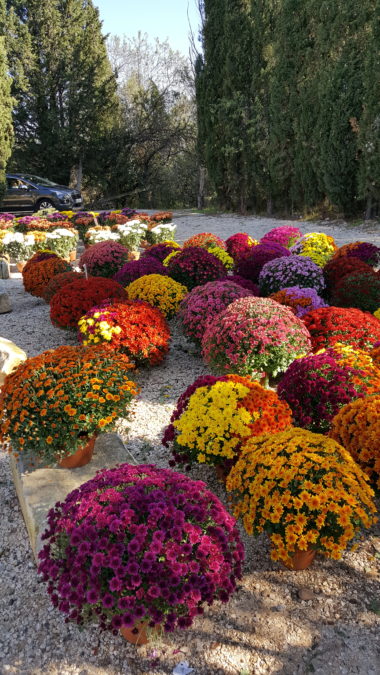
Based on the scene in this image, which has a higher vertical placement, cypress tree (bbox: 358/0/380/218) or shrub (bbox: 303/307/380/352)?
cypress tree (bbox: 358/0/380/218)

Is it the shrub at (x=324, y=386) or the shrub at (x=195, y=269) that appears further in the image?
the shrub at (x=195, y=269)

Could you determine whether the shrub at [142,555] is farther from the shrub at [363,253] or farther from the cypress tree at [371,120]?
the cypress tree at [371,120]

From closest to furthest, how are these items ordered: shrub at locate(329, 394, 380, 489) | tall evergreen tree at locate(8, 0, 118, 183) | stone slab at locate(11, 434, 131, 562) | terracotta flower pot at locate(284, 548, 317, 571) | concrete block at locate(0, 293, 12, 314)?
1. terracotta flower pot at locate(284, 548, 317, 571)
2. stone slab at locate(11, 434, 131, 562)
3. shrub at locate(329, 394, 380, 489)
4. concrete block at locate(0, 293, 12, 314)
5. tall evergreen tree at locate(8, 0, 118, 183)

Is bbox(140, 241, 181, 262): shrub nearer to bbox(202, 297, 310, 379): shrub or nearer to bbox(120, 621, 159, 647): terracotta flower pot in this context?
bbox(202, 297, 310, 379): shrub

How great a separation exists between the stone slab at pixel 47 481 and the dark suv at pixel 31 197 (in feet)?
59.6

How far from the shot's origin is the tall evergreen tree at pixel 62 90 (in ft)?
82.2

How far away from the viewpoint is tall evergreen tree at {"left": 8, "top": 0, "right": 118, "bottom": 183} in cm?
2505

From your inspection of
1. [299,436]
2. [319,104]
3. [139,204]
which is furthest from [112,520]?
[139,204]

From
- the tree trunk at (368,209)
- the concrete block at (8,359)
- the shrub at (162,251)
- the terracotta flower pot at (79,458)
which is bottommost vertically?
the terracotta flower pot at (79,458)

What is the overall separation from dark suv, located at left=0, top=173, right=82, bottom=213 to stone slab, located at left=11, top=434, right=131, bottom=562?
18171 mm

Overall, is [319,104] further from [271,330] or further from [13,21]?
[13,21]

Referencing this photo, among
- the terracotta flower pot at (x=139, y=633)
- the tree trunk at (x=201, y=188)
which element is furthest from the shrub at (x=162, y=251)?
the tree trunk at (x=201, y=188)

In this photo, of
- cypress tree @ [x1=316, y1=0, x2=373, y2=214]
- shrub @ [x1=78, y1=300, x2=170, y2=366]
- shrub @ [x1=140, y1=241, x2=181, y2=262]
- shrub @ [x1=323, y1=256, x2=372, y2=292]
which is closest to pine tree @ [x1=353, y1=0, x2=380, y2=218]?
cypress tree @ [x1=316, y1=0, x2=373, y2=214]

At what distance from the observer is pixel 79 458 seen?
3117 millimetres
